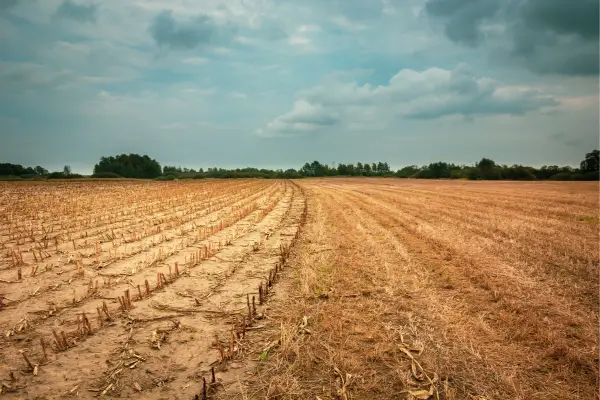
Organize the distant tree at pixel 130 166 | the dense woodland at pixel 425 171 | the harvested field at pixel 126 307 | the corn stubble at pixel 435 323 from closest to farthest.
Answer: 1. the corn stubble at pixel 435 323
2. the harvested field at pixel 126 307
3. the dense woodland at pixel 425 171
4. the distant tree at pixel 130 166

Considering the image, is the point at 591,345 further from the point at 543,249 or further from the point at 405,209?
the point at 405,209

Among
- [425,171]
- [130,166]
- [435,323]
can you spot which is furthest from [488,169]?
[130,166]

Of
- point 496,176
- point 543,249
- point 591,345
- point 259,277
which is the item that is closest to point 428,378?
point 591,345

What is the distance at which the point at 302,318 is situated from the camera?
17.1 ft

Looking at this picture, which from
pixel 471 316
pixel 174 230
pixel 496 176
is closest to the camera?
pixel 471 316

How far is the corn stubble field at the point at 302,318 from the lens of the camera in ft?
12.2

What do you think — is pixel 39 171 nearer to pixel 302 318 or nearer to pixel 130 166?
pixel 130 166

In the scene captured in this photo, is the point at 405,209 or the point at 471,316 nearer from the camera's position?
the point at 471,316

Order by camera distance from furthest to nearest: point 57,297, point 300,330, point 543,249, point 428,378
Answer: point 543,249
point 57,297
point 300,330
point 428,378

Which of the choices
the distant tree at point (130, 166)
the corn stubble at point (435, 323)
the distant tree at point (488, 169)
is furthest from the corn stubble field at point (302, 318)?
the distant tree at point (130, 166)

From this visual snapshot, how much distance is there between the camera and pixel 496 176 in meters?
83.8

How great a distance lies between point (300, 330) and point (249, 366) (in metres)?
1.01

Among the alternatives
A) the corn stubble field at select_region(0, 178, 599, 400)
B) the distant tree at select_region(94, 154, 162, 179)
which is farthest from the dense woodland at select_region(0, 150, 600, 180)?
the corn stubble field at select_region(0, 178, 599, 400)

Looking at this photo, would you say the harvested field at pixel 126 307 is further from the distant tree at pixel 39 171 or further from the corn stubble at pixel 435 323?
the distant tree at pixel 39 171
